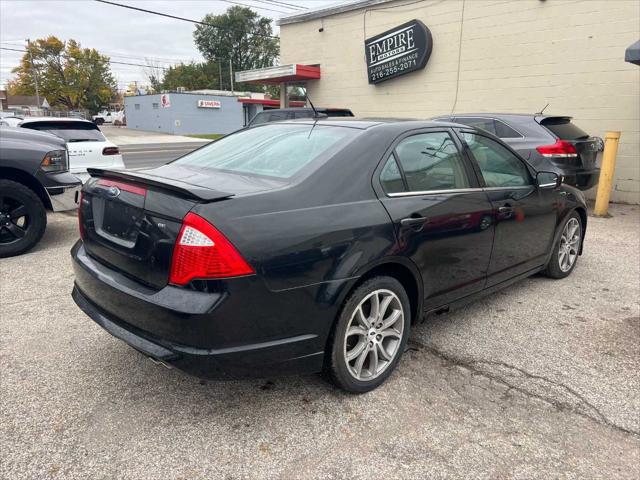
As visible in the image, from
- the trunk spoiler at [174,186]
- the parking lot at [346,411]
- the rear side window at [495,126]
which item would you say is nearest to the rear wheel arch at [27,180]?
the parking lot at [346,411]

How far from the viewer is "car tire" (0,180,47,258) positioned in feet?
17.2

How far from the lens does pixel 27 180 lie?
5.50 meters

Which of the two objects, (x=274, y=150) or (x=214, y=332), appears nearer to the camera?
(x=214, y=332)

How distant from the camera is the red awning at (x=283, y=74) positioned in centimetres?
1464

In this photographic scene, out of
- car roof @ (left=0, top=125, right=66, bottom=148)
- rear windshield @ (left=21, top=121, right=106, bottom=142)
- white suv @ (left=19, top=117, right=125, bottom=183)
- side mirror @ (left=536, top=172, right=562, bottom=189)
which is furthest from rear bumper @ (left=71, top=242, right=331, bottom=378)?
rear windshield @ (left=21, top=121, right=106, bottom=142)

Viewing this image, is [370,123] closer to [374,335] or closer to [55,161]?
[374,335]

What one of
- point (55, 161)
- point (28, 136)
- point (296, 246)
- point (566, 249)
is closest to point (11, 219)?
point (55, 161)

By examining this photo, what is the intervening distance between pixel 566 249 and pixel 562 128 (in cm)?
354

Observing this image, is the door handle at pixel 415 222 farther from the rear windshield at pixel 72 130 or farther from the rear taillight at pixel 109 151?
the rear windshield at pixel 72 130

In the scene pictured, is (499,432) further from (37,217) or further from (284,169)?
(37,217)

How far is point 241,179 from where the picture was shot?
2.73m

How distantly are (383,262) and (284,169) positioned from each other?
0.76m

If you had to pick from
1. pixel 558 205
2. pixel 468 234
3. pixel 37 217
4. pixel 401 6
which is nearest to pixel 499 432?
pixel 468 234

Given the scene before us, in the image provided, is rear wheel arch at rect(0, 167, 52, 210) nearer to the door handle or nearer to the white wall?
the door handle
